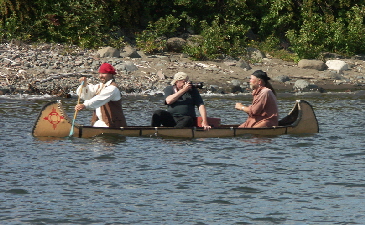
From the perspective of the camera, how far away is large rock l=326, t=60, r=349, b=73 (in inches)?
1113

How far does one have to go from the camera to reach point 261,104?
13.3 meters

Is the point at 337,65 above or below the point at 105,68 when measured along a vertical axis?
below

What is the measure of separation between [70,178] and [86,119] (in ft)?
25.7

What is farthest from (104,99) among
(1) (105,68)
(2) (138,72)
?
(2) (138,72)

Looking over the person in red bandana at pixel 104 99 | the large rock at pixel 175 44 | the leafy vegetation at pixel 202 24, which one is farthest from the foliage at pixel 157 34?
the person in red bandana at pixel 104 99

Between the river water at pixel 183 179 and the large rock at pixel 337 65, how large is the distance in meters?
13.4

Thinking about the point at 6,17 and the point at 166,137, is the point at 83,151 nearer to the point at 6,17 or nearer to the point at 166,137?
the point at 166,137

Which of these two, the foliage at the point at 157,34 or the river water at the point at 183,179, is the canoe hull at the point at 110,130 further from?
the foliage at the point at 157,34

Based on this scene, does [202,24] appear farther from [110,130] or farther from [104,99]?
[104,99]

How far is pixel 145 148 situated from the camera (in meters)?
12.4

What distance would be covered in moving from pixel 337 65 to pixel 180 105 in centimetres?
1648

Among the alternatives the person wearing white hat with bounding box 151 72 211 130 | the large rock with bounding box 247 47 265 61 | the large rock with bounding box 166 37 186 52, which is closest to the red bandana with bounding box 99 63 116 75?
the person wearing white hat with bounding box 151 72 211 130

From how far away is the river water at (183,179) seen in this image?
8.07 m

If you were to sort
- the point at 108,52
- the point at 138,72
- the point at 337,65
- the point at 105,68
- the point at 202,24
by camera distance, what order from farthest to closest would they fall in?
1. the point at 202,24
2. the point at 337,65
3. the point at 108,52
4. the point at 138,72
5. the point at 105,68
